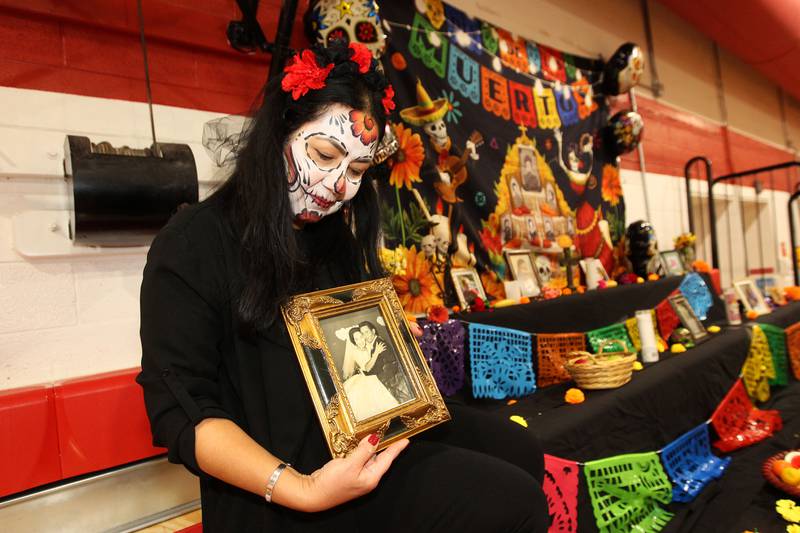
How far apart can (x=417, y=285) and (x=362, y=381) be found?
1359 millimetres

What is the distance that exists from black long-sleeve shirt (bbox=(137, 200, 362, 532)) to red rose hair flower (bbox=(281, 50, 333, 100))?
280 millimetres

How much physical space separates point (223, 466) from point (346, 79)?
2.52 feet

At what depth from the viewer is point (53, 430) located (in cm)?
133

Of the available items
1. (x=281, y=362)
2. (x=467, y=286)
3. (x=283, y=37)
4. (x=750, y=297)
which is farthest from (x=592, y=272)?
(x=281, y=362)

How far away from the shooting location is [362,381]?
3.12ft

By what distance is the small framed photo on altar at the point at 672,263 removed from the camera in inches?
144

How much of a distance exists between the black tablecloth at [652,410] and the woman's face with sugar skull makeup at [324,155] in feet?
3.54

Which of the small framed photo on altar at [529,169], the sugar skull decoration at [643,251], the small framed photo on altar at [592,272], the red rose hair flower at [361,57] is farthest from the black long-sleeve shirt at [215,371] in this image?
the sugar skull decoration at [643,251]

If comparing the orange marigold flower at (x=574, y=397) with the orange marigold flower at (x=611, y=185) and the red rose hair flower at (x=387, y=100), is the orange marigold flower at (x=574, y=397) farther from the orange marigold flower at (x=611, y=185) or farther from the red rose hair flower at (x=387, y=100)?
the orange marigold flower at (x=611, y=185)

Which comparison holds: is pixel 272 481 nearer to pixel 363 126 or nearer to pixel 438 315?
pixel 363 126

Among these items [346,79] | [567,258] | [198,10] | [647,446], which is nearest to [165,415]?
[346,79]

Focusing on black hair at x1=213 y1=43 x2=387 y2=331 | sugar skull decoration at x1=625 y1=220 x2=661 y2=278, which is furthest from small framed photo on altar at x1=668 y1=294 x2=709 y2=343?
black hair at x1=213 y1=43 x2=387 y2=331

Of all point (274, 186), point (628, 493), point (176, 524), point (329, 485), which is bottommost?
point (628, 493)

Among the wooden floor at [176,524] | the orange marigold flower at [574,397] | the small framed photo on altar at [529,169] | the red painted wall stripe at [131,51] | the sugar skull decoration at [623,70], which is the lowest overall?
the wooden floor at [176,524]
